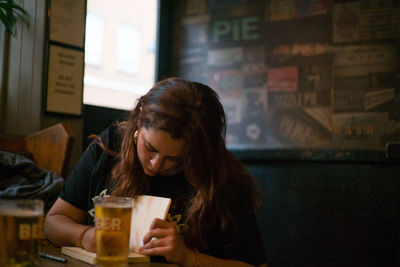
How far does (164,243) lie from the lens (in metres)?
1.20

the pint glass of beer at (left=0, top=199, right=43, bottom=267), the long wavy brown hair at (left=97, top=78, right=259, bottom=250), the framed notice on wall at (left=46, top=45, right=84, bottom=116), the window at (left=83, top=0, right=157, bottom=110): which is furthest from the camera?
the window at (left=83, top=0, right=157, bottom=110)

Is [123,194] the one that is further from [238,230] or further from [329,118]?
[329,118]

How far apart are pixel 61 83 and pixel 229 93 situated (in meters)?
1.26

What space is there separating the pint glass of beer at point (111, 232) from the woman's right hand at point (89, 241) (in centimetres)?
15

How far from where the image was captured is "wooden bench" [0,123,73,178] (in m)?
2.01

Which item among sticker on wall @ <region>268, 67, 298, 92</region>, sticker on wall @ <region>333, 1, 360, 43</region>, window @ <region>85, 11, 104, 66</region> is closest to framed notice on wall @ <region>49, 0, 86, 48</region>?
window @ <region>85, 11, 104, 66</region>

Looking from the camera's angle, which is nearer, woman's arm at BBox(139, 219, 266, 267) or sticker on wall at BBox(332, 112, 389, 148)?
woman's arm at BBox(139, 219, 266, 267)

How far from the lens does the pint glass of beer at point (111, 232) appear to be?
1058 mm

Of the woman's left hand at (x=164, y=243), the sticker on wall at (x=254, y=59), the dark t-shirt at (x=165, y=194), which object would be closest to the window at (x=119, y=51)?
the sticker on wall at (x=254, y=59)

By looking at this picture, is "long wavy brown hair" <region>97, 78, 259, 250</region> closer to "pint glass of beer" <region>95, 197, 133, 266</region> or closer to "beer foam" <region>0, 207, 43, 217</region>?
"pint glass of beer" <region>95, 197, 133, 266</region>

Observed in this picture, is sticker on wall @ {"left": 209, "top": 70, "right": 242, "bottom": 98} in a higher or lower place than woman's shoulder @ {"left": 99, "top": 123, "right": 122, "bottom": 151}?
higher

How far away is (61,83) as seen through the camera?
231 centimetres

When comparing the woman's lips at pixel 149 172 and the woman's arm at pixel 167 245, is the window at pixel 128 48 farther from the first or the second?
the woman's arm at pixel 167 245

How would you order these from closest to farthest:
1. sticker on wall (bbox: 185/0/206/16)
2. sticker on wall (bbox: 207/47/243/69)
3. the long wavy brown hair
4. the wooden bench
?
the long wavy brown hair → the wooden bench → sticker on wall (bbox: 207/47/243/69) → sticker on wall (bbox: 185/0/206/16)
